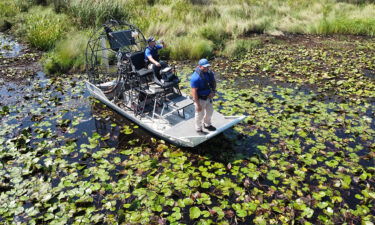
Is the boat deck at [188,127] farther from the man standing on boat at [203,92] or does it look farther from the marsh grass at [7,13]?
the marsh grass at [7,13]

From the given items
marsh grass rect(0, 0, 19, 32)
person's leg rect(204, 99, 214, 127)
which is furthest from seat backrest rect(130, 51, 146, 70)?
marsh grass rect(0, 0, 19, 32)

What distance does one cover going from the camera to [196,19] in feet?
57.9

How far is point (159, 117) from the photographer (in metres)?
8.02

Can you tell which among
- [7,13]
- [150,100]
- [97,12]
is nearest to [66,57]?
[97,12]

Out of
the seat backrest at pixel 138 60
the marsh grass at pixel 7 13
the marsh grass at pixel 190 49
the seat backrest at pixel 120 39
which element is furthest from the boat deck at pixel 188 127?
the marsh grass at pixel 7 13

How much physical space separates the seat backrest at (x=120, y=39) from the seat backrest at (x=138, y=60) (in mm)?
989

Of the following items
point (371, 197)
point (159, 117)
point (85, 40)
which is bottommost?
point (371, 197)

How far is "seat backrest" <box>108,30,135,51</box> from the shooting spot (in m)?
9.05

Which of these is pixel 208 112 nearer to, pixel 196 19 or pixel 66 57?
pixel 66 57

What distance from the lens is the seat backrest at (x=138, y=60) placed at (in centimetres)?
834

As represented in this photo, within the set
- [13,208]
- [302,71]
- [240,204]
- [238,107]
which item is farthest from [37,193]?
[302,71]

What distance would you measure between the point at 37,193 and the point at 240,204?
408 cm

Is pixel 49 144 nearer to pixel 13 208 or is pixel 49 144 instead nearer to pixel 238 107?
pixel 13 208

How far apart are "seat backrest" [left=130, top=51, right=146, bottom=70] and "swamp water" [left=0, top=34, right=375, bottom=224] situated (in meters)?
1.72
